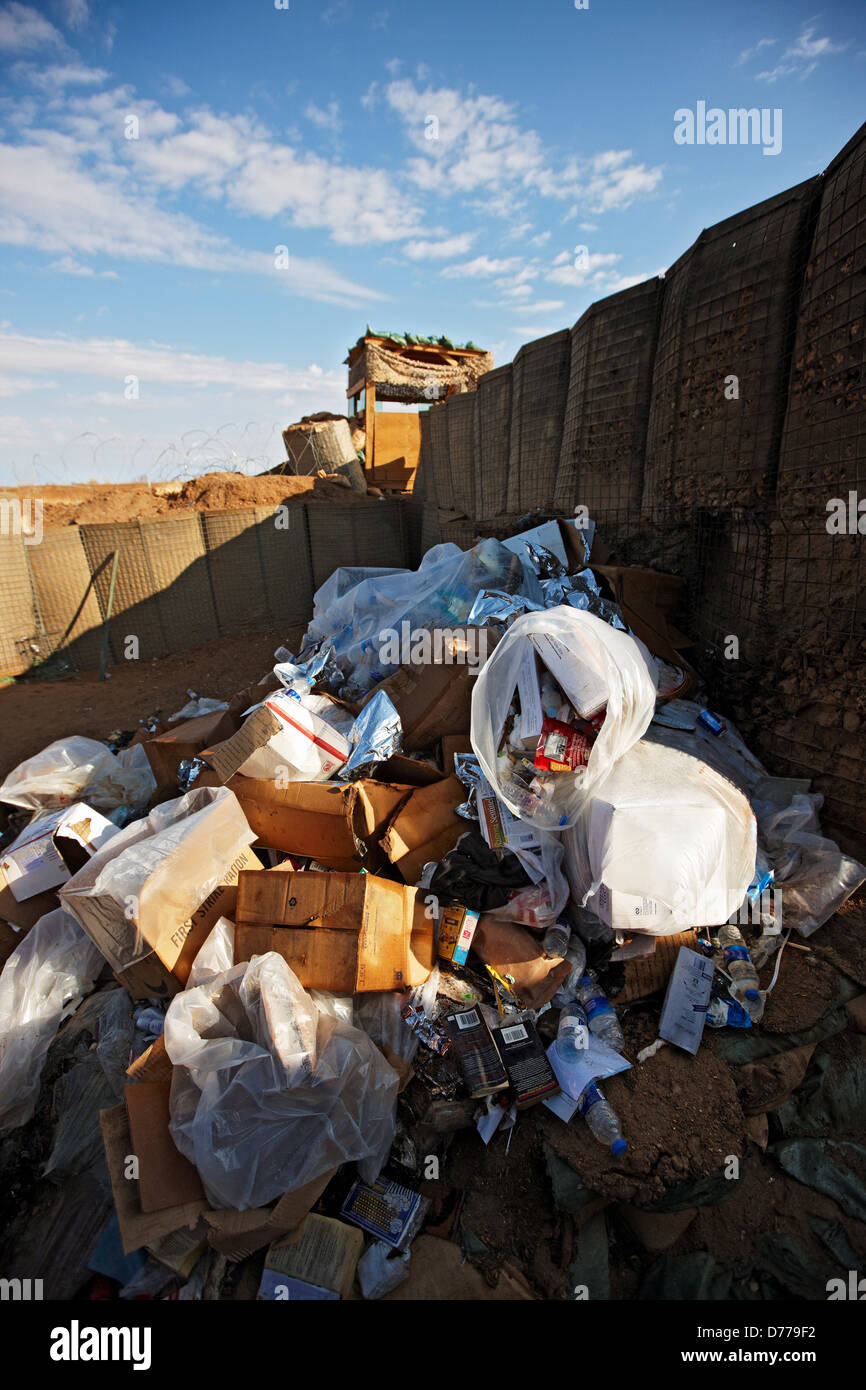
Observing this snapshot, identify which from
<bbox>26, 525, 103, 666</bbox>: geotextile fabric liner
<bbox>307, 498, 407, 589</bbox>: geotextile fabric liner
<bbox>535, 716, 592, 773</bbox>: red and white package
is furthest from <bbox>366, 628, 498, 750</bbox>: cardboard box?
<bbox>26, 525, 103, 666</bbox>: geotextile fabric liner

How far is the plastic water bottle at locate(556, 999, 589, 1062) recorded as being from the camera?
2139mm

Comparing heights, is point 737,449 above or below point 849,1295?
above

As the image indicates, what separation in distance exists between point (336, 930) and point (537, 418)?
5394 mm

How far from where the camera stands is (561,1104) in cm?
203

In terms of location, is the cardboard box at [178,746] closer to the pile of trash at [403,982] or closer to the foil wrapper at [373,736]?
the pile of trash at [403,982]

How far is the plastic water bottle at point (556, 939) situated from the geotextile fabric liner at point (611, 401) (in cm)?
320

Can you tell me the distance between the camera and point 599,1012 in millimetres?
2275

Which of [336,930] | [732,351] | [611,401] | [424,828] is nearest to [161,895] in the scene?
[336,930]

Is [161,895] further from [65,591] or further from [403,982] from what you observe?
[65,591]

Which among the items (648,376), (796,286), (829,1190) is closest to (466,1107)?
(829,1190)
